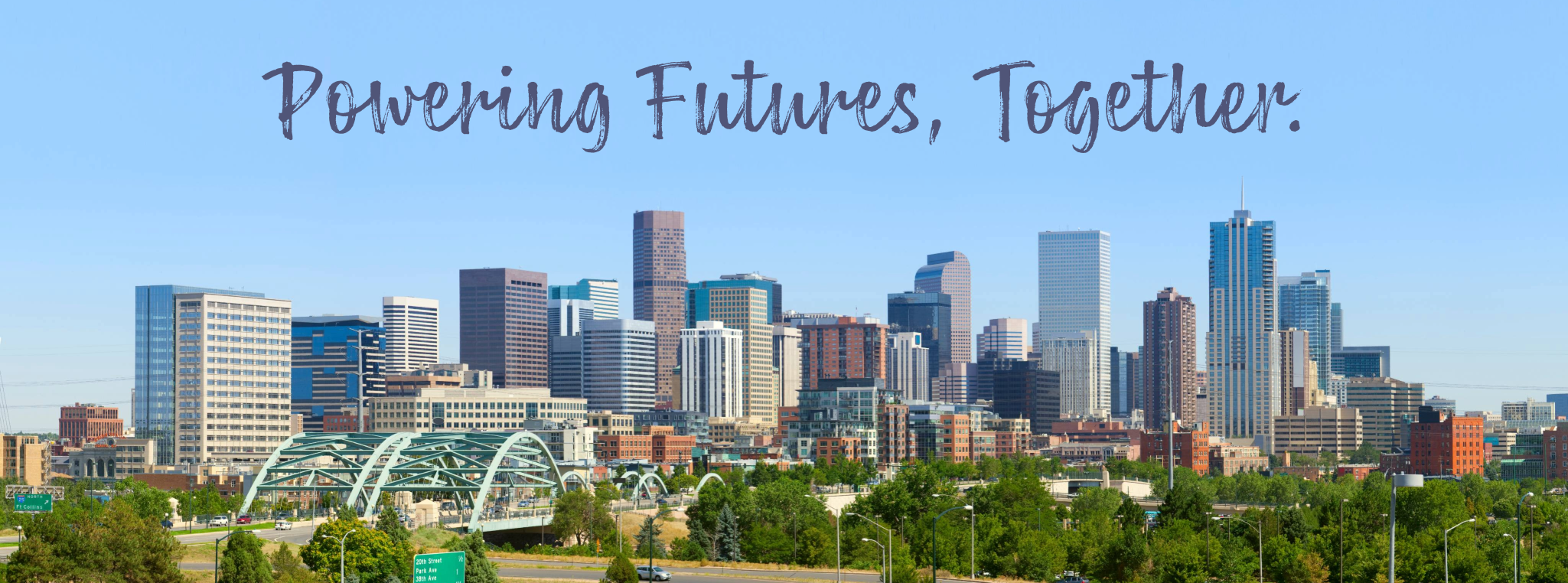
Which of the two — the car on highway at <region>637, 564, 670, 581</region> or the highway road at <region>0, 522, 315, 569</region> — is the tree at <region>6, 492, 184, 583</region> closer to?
the car on highway at <region>637, 564, 670, 581</region>

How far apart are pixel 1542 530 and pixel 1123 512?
4551 cm

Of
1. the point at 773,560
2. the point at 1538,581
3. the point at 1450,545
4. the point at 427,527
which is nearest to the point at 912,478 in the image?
the point at 773,560

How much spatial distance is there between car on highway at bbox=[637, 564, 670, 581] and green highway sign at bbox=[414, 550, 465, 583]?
29481 mm

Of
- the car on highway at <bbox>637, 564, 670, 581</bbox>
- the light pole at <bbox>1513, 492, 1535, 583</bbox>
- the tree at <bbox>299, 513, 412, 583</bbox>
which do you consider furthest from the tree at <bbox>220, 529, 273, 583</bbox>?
the light pole at <bbox>1513, 492, 1535, 583</bbox>

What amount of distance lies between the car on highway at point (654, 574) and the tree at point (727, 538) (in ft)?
111

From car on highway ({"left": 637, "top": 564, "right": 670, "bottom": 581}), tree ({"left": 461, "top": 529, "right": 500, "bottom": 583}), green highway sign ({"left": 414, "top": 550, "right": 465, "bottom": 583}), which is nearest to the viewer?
green highway sign ({"left": 414, "top": 550, "right": 465, "bottom": 583})

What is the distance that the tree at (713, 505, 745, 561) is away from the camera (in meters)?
162

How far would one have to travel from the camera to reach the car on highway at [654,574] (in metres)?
118

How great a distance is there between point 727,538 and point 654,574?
42.2m

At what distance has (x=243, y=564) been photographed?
321 ft

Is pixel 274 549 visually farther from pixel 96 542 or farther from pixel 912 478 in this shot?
pixel 912 478

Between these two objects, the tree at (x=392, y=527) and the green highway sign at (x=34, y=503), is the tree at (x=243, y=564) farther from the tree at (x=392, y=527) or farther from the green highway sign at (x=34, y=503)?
the green highway sign at (x=34, y=503)

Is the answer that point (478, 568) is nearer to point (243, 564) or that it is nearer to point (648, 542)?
point (243, 564)

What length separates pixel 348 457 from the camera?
192875 mm
